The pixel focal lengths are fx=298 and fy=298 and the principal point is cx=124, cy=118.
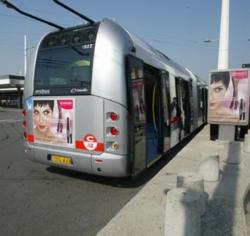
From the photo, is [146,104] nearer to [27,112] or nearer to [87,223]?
[27,112]

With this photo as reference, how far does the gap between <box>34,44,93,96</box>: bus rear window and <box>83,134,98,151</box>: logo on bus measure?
0.79 meters

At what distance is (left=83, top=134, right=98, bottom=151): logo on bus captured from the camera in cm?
523

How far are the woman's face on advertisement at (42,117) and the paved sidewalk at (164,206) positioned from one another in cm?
225

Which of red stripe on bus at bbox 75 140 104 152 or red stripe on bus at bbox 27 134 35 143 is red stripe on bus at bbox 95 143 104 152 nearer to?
red stripe on bus at bbox 75 140 104 152

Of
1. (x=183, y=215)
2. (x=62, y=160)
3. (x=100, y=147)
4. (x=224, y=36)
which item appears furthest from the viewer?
(x=224, y=36)

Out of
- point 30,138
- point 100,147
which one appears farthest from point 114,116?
point 30,138

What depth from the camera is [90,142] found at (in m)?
5.27

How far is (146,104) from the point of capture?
6.16 metres

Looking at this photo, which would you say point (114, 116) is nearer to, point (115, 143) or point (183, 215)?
point (115, 143)

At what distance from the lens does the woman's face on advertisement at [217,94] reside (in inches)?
454

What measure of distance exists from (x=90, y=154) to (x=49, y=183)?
3.91ft

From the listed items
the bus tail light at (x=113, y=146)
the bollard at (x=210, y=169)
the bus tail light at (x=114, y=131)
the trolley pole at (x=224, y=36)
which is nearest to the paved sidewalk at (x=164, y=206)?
the bollard at (x=210, y=169)

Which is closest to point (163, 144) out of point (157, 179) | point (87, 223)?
point (157, 179)

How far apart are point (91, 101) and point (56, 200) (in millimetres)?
1756
